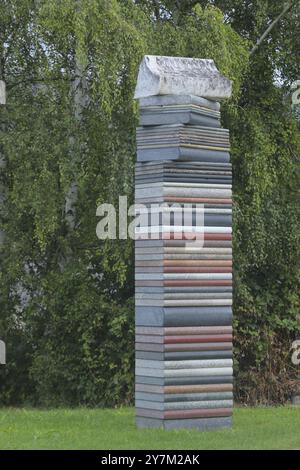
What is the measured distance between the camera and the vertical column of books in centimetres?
1128

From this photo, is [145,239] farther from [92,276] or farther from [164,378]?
[92,276]

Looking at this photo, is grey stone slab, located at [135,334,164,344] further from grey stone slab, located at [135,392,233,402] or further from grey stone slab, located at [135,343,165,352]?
grey stone slab, located at [135,392,233,402]

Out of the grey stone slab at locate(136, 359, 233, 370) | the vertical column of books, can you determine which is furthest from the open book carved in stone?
the grey stone slab at locate(136, 359, 233, 370)

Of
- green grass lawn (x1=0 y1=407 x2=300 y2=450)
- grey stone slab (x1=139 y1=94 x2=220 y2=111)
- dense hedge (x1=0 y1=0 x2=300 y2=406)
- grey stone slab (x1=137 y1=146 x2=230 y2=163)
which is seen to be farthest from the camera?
dense hedge (x1=0 y1=0 x2=300 y2=406)

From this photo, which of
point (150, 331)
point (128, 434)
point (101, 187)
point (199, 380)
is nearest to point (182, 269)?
point (150, 331)

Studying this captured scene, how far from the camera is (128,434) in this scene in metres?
11.2

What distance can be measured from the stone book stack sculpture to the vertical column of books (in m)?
0.01

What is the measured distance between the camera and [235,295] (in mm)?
18812

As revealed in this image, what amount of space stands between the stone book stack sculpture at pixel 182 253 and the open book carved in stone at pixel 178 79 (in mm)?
11

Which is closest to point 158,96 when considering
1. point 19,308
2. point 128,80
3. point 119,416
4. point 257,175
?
point 119,416

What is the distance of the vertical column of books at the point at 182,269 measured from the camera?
11.3m

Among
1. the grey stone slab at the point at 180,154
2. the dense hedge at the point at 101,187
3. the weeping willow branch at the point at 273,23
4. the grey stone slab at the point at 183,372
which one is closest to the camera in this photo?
the grey stone slab at the point at 183,372

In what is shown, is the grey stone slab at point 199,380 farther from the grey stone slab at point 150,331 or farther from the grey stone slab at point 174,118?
the grey stone slab at point 174,118

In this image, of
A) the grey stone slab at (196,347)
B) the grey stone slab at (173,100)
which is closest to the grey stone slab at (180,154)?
the grey stone slab at (173,100)
